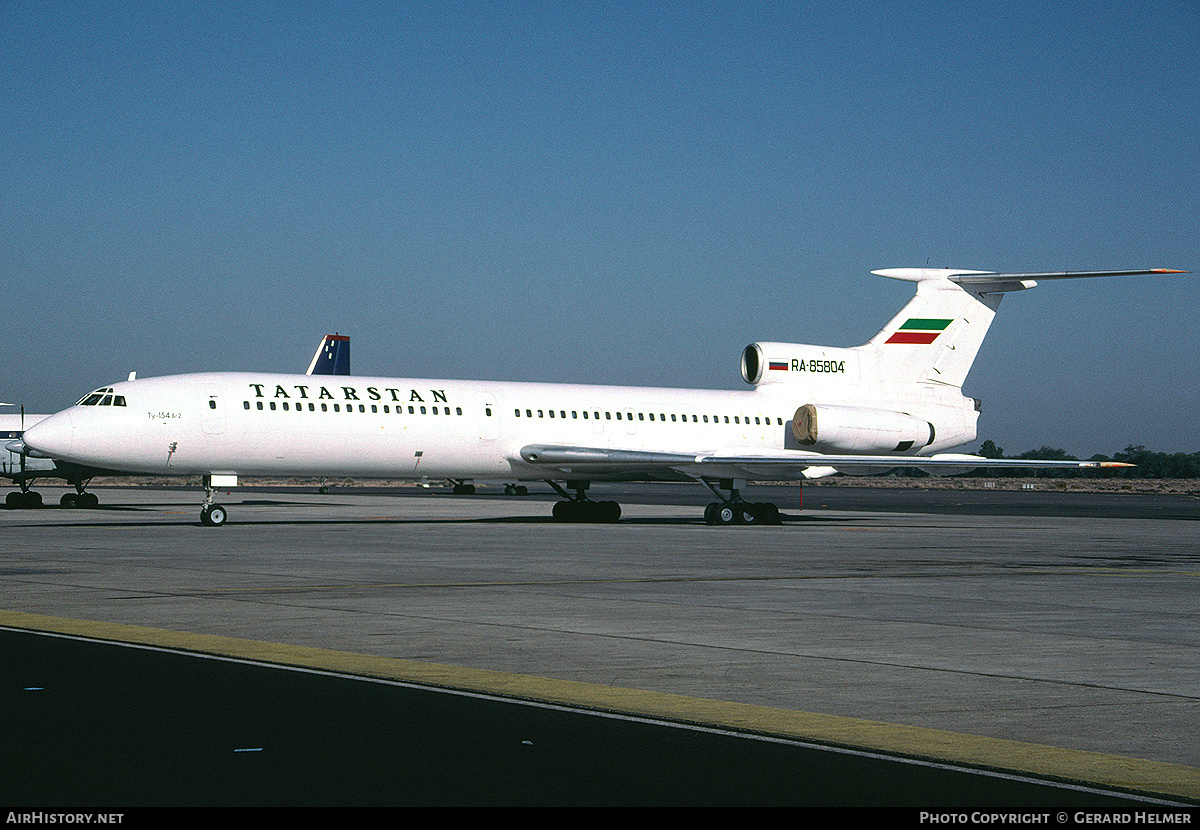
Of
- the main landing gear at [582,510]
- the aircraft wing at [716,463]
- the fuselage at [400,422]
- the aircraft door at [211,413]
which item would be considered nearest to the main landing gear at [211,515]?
the fuselage at [400,422]

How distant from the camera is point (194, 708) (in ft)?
28.5

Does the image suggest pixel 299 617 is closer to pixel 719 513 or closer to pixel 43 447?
pixel 43 447

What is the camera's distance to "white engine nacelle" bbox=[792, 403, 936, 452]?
38.1m

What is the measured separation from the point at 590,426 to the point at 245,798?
103 ft

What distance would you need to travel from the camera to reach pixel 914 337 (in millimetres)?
40000

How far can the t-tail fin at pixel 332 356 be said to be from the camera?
3125 inches

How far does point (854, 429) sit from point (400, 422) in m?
→ 12.9

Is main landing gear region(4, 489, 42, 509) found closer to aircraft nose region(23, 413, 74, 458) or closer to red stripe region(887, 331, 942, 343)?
aircraft nose region(23, 413, 74, 458)

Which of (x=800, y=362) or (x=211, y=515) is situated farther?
(x=800, y=362)

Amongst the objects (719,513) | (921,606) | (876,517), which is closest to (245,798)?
(921,606)

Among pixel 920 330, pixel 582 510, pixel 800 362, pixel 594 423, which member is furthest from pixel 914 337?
pixel 582 510

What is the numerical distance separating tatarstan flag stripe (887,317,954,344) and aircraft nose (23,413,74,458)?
2315 centimetres

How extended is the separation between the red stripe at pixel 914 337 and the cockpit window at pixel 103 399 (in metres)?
21.9

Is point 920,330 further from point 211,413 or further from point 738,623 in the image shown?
point 738,623
